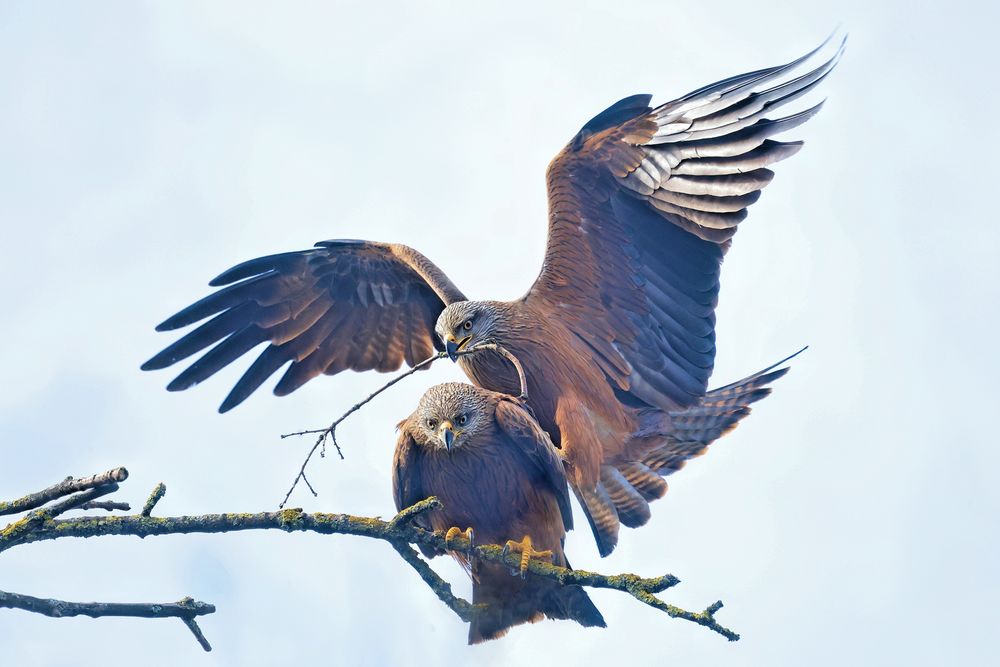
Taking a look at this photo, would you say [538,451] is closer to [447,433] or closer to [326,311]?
[447,433]

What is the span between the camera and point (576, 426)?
5.71m

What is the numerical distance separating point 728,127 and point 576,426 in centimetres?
199

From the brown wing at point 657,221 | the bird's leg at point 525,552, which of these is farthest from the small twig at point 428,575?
the brown wing at point 657,221

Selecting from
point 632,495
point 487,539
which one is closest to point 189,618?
point 487,539

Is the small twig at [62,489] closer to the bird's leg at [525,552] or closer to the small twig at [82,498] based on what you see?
the small twig at [82,498]

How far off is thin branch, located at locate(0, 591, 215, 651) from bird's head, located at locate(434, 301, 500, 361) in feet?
8.26

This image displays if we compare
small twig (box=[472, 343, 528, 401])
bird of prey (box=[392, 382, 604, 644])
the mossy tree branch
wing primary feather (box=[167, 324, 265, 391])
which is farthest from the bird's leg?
wing primary feather (box=[167, 324, 265, 391])

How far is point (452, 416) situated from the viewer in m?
5.17

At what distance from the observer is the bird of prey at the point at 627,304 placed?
5.95m

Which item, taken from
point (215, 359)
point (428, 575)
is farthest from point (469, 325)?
point (428, 575)

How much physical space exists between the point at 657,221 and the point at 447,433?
2044 mm

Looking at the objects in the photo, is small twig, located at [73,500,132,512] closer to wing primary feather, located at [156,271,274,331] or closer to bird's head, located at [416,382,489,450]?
bird's head, located at [416,382,489,450]

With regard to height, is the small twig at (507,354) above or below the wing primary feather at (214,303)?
below

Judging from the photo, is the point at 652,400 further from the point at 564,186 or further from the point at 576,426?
the point at 564,186
